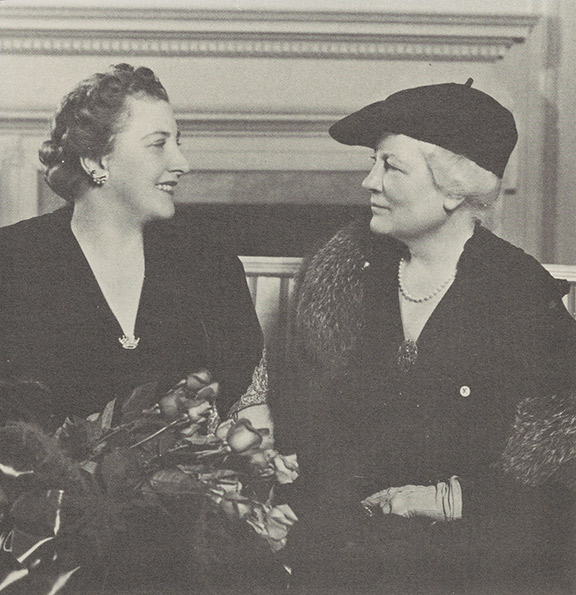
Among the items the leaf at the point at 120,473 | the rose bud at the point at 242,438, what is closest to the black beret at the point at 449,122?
the rose bud at the point at 242,438

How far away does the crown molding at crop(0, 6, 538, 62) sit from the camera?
4.31 ft

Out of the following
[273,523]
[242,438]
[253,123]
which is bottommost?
[273,523]

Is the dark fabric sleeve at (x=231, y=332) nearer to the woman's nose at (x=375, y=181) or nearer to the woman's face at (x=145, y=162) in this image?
the woman's face at (x=145, y=162)

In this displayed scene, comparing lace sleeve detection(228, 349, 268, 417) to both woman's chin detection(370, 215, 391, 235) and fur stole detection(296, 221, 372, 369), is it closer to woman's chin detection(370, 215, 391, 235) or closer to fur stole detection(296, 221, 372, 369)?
fur stole detection(296, 221, 372, 369)

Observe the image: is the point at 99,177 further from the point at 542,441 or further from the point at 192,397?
the point at 542,441

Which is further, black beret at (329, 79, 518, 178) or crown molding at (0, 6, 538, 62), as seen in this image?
crown molding at (0, 6, 538, 62)

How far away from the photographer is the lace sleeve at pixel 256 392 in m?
1.24

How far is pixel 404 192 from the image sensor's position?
1.15m

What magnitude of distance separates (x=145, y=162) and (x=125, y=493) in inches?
18.2

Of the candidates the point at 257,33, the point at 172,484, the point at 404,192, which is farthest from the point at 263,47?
the point at 172,484

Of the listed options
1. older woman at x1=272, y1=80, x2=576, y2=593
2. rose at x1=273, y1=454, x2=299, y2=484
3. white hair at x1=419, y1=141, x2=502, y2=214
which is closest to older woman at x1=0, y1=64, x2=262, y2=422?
rose at x1=273, y1=454, x2=299, y2=484

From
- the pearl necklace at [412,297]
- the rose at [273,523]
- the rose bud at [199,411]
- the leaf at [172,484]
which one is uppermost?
the pearl necklace at [412,297]

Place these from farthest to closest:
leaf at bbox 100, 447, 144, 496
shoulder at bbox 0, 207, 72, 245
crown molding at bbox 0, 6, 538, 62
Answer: crown molding at bbox 0, 6, 538, 62, shoulder at bbox 0, 207, 72, 245, leaf at bbox 100, 447, 144, 496

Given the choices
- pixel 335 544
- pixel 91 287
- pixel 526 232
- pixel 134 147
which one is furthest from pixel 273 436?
pixel 526 232
